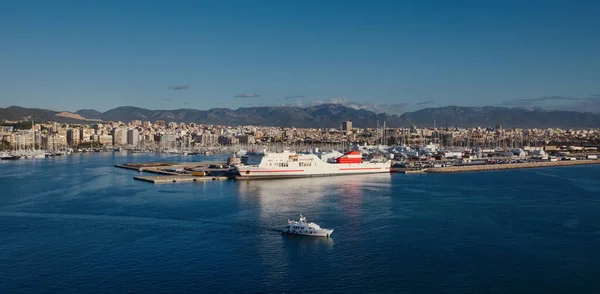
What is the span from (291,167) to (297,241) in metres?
11.4

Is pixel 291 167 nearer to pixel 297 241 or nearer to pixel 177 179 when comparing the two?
pixel 177 179

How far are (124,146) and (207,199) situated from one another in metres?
44.2

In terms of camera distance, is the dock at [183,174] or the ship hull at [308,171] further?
the ship hull at [308,171]

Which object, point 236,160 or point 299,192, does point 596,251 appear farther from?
point 236,160

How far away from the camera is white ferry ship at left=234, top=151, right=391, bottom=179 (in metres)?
20.5

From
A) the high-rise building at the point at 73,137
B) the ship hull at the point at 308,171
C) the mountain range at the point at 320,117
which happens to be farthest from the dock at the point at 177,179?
the mountain range at the point at 320,117

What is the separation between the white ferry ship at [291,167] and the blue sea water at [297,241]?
3.66 m

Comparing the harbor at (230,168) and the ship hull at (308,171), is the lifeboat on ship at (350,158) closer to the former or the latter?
the ship hull at (308,171)


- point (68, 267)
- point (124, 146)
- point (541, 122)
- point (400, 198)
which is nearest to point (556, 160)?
point (400, 198)

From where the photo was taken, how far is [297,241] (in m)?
9.69

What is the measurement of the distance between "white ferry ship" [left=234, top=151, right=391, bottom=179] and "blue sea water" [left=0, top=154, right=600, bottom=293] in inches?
144

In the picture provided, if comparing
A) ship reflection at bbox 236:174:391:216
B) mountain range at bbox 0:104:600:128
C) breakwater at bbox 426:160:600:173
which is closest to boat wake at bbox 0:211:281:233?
ship reflection at bbox 236:174:391:216

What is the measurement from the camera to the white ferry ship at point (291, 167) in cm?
2045

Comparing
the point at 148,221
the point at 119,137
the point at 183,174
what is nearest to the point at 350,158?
the point at 183,174
